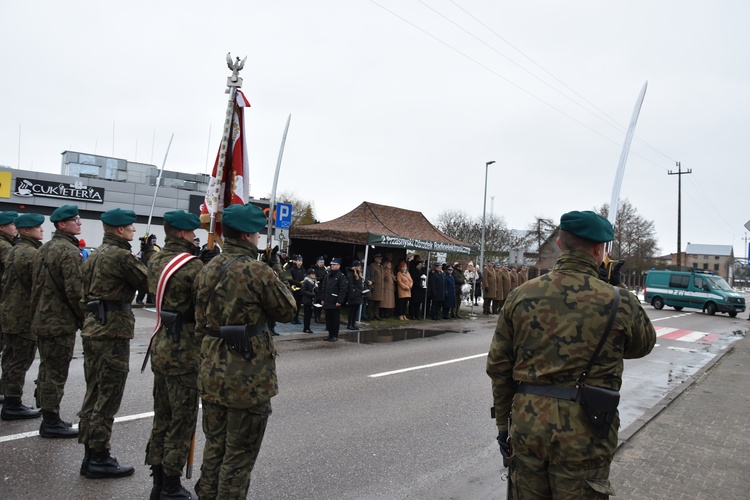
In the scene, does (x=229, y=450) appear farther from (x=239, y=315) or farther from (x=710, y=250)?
(x=710, y=250)

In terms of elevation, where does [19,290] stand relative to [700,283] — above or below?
below

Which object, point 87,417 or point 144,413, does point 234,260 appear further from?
point 144,413

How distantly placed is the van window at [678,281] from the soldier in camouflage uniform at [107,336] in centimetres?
2937

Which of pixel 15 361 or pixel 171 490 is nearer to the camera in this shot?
pixel 171 490

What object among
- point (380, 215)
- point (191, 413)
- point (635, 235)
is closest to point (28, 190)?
point (380, 215)

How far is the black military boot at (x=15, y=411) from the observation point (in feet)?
18.0

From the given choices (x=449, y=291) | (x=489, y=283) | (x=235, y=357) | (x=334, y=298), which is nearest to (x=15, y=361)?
(x=235, y=357)

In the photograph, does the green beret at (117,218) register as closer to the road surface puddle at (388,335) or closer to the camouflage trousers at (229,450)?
the camouflage trousers at (229,450)

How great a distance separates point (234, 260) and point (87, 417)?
2.23 meters

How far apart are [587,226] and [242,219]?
212 cm

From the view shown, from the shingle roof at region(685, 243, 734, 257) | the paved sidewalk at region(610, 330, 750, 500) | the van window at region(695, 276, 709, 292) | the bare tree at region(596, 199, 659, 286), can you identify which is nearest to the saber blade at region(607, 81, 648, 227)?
the paved sidewalk at region(610, 330, 750, 500)

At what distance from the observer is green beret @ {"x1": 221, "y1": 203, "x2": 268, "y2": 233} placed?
3.45 m

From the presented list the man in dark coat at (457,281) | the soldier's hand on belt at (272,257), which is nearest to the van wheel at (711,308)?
the man in dark coat at (457,281)

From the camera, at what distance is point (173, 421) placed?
3.83 metres
